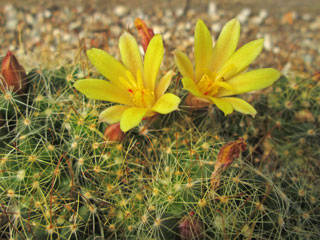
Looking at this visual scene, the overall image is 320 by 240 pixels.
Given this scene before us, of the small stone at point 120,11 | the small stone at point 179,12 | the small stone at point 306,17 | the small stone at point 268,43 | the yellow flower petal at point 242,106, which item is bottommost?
the small stone at point 268,43

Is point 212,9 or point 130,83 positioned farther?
point 212,9

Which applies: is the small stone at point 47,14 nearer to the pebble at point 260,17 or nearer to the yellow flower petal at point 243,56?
the pebble at point 260,17

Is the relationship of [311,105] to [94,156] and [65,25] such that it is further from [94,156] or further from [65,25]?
[65,25]

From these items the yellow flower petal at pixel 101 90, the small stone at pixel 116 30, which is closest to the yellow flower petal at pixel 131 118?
the yellow flower petal at pixel 101 90

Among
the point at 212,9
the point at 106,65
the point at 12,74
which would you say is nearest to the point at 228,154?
the point at 106,65

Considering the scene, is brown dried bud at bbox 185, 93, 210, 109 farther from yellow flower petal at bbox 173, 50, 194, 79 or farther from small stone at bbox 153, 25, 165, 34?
small stone at bbox 153, 25, 165, 34

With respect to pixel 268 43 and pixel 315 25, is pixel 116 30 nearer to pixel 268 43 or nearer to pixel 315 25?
pixel 268 43

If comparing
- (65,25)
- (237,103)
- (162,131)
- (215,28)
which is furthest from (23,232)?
(215,28)
